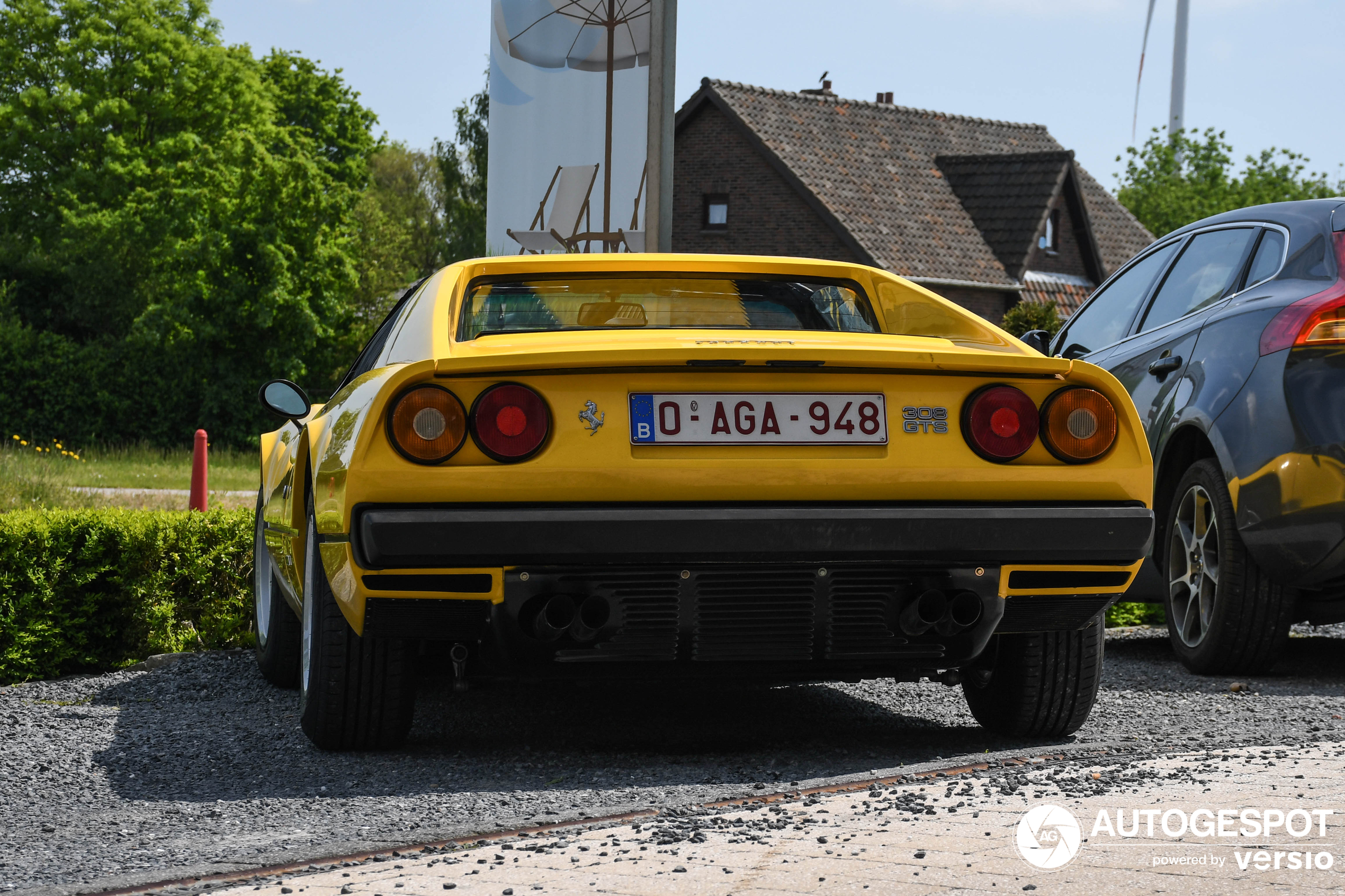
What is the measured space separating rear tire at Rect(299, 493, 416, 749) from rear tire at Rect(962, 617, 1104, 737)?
169 cm

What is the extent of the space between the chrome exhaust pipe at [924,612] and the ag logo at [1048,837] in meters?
0.59

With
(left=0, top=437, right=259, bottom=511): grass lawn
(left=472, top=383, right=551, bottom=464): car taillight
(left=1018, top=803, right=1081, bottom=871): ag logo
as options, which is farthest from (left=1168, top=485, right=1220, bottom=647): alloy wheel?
(left=0, top=437, right=259, bottom=511): grass lawn

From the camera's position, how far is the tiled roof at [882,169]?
40.4 metres

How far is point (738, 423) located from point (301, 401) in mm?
2284

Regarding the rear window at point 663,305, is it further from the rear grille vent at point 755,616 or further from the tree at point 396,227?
the tree at point 396,227

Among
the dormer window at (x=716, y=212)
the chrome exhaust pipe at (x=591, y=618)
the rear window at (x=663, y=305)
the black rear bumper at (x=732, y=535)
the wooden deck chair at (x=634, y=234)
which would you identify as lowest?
the chrome exhaust pipe at (x=591, y=618)

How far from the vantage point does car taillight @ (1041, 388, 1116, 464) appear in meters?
4.08

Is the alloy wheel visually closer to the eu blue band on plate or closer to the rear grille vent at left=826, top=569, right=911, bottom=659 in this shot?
the rear grille vent at left=826, top=569, right=911, bottom=659

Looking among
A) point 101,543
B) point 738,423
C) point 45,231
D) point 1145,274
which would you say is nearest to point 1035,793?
point 738,423

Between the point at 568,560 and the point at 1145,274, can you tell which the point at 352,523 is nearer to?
the point at 568,560

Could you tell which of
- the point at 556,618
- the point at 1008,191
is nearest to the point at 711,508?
the point at 556,618

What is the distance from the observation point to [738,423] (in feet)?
12.9

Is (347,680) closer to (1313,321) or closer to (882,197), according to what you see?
(1313,321)

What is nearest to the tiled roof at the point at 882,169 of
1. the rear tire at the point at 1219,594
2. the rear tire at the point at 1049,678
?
the rear tire at the point at 1219,594
